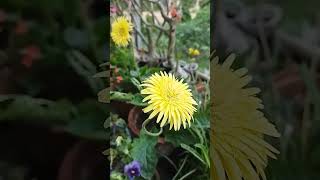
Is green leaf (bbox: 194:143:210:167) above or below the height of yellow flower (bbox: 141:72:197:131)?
below

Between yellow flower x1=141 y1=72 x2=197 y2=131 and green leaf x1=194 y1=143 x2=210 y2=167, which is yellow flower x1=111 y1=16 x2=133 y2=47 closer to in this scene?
yellow flower x1=141 y1=72 x2=197 y2=131

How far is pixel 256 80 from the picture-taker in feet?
10.9

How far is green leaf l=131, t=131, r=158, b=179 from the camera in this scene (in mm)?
3320

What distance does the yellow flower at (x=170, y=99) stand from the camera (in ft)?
10.8

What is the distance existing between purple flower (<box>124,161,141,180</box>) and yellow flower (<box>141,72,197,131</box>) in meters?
0.21

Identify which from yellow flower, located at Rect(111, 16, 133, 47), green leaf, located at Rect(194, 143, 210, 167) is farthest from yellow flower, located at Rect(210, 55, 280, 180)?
yellow flower, located at Rect(111, 16, 133, 47)

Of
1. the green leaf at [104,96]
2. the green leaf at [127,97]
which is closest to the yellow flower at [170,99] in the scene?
the green leaf at [127,97]

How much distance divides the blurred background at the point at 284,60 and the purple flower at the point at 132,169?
58cm

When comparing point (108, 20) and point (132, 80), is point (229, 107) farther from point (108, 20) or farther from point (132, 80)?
Result: point (108, 20)

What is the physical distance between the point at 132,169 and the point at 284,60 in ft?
2.67

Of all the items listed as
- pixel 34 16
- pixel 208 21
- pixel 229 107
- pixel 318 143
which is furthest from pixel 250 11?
pixel 34 16

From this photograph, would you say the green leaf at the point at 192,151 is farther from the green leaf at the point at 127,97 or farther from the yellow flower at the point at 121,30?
the yellow flower at the point at 121,30

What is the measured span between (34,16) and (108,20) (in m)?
0.32

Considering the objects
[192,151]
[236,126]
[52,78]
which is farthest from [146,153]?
[52,78]
